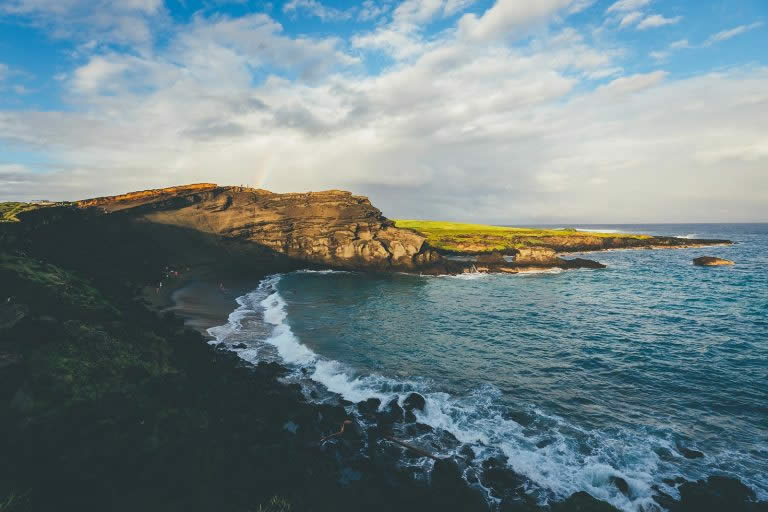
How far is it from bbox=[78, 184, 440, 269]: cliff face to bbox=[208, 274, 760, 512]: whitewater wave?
4942 centimetres

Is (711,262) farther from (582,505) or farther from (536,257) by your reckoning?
(582,505)

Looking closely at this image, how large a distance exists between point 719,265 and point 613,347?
228 feet

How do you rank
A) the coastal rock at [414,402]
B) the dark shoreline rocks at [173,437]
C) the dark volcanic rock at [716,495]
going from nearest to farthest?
the dark shoreline rocks at [173,437] < the dark volcanic rock at [716,495] < the coastal rock at [414,402]

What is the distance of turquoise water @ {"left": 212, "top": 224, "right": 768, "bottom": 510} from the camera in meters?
15.8

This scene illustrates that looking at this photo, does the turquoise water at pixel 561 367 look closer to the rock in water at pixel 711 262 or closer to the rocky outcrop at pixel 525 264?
the rocky outcrop at pixel 525 264

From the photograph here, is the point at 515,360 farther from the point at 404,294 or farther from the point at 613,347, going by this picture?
the point at 404,294

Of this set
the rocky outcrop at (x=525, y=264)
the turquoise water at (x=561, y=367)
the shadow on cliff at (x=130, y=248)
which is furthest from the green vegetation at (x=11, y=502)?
the rocky outcrop at (x=525, y=264)

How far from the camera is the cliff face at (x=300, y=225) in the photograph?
73.2 meters

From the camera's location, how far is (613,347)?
29.5 meters

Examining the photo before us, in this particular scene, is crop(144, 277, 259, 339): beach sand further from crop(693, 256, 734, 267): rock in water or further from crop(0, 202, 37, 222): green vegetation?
crop(693, 256, 734, 267): rock in water

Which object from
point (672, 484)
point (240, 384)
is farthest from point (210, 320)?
point (672, 484)

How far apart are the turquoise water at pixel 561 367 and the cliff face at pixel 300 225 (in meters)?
23.0

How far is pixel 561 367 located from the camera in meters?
25.4

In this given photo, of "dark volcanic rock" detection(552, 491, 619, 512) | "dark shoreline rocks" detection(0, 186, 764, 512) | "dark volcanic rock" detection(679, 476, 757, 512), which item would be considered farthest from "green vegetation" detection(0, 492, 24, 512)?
"dark volcanic rock" detection(679, 476, 757, 512)
